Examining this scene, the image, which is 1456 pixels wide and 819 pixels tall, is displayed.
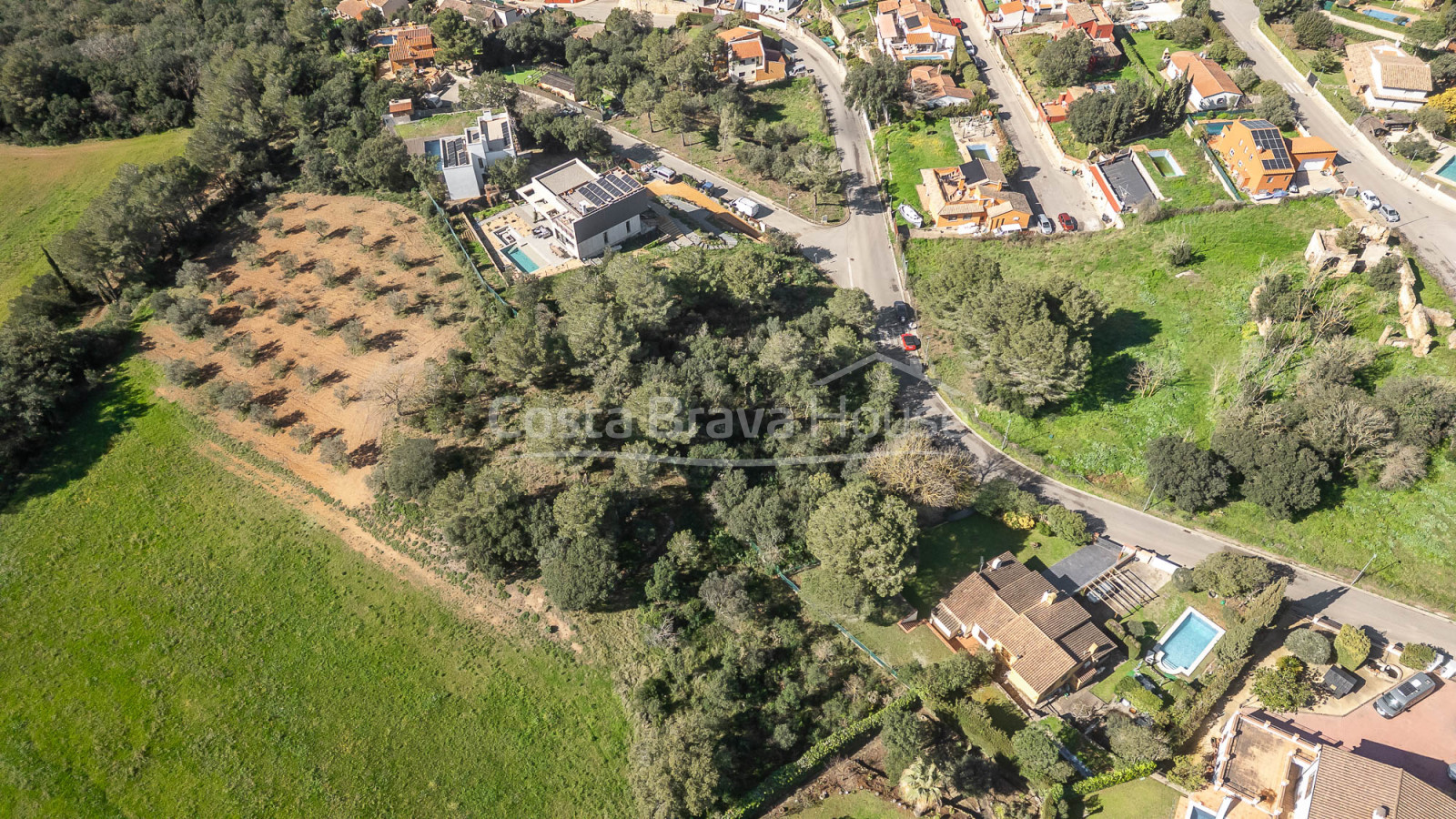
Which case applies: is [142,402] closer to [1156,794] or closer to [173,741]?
[173,741]

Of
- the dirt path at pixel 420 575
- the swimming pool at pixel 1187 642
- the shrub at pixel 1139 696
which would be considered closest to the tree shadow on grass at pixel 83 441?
the dirt path at pixel 420 575

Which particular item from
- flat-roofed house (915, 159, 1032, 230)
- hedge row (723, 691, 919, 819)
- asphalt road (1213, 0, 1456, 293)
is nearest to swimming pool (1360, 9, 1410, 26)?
asphalt road (1213, 0, 1456, 293)

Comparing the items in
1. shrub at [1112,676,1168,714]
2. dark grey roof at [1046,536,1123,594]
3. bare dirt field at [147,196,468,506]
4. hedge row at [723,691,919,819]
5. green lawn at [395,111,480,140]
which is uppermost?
green lawn at [395,111,480,140]

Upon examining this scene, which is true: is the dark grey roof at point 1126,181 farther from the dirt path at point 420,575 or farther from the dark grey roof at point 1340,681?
the dirt path at point 420,575

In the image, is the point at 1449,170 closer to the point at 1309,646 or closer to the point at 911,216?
the point at 911,216

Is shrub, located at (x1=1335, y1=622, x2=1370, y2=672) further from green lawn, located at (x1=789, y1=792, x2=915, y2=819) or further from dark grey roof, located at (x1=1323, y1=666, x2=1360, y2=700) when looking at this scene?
green lawn, located at (x1=789, y1=792, x2=915, y2=819)

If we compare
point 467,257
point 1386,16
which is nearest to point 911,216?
point 467,257
